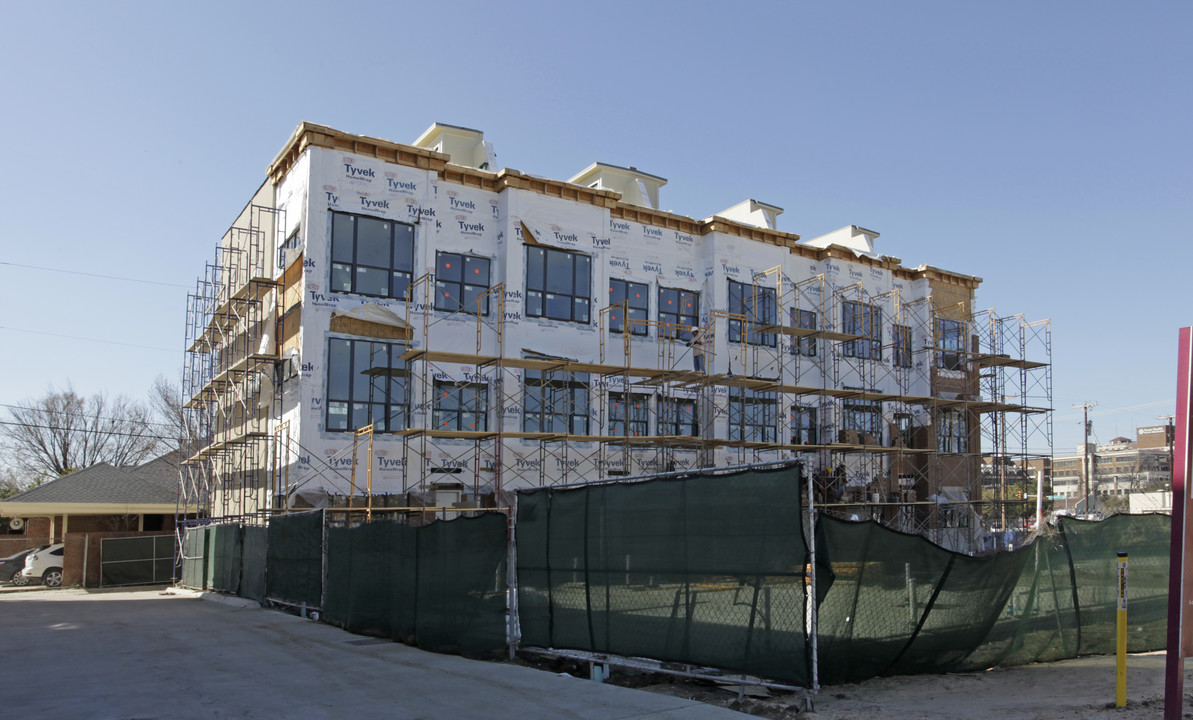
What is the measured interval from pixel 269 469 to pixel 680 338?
13.3m

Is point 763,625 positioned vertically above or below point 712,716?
above

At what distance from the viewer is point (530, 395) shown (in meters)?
26.2

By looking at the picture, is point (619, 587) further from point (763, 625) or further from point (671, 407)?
point (671, 407)

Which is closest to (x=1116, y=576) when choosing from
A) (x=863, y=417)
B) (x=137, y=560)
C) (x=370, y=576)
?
(x=370, y=576)

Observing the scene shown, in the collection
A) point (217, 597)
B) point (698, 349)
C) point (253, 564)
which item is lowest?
point (217, 597)

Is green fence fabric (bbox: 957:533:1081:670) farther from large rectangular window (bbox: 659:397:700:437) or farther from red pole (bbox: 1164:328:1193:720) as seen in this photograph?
large rectangular window (bbox: 659:397:700:437)

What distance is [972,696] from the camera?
28.8 ft

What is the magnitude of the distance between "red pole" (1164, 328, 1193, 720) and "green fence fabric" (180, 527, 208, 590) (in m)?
23.6

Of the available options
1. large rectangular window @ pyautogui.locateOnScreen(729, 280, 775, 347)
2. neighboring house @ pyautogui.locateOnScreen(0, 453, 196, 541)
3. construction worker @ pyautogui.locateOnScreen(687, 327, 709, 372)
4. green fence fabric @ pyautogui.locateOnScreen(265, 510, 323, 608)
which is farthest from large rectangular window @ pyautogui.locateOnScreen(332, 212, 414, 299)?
neighboring house @ pyautogui.locateOnScreen(0, 453, 196, 541)

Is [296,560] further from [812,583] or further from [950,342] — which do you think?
[950,342]

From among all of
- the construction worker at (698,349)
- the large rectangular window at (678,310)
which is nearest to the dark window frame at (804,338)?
the large rectangular window at (678,310)

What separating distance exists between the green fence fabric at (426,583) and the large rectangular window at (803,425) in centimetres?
1929

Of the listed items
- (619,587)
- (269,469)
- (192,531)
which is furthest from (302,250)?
(619,587)

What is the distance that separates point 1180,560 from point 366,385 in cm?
1991
